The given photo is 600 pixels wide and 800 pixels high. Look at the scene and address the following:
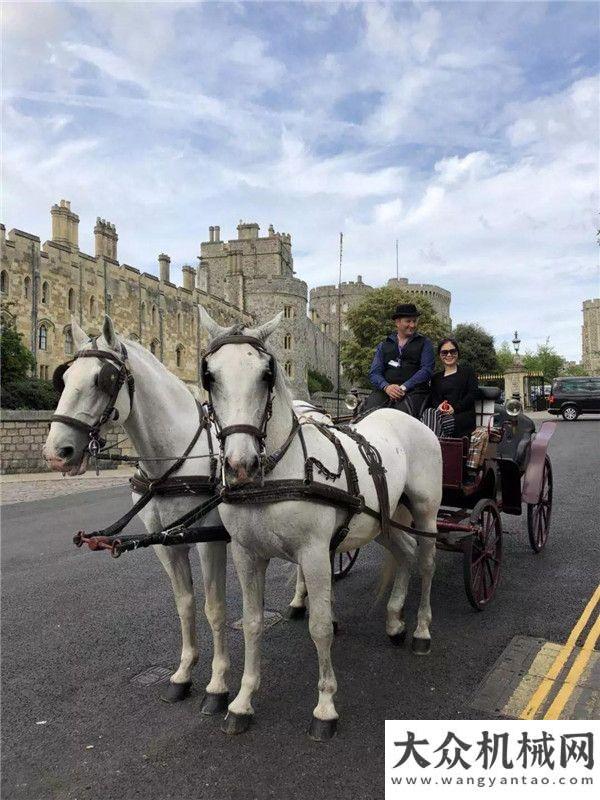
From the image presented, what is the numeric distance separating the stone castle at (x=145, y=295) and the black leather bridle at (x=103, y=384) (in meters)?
14.9

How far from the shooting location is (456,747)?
2.87 meters

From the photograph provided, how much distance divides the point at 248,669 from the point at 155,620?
211 centimetres

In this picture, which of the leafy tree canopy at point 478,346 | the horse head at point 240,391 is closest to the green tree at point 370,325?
the leafy tree canopy at point 478,346

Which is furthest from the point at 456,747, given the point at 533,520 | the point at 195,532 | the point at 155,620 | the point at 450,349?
the point at 533,520

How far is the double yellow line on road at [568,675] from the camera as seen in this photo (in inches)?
137

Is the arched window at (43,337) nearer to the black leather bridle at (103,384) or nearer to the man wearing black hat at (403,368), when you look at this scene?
the man wearing black hat at (403,368)

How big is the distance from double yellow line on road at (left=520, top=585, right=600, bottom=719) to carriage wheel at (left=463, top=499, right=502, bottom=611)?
0.82m

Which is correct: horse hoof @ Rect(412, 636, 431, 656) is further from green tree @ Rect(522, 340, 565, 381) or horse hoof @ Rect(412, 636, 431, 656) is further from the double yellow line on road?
green tree @ Rect(522, 340, 565, 381)

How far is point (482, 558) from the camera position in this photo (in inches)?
204

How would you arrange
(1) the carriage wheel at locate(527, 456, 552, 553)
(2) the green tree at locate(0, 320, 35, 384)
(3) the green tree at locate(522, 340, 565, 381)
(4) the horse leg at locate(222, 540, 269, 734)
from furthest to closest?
1. (3) the green tree at locate(522, 340, 565, 381)
2. (2) the green tree at locate(0, 320, 35, 384)
3. (1) the carriage wheel at locate(527, 456, 552, 553)
4. (4) the horse leg at locate(222, 540, 269, 734)

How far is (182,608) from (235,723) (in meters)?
0.84

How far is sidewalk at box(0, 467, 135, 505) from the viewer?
1391 centimetres

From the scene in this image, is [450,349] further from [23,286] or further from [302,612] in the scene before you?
[23,286]

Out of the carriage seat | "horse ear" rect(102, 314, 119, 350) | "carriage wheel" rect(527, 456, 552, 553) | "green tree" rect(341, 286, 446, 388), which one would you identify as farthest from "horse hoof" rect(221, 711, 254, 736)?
"green tree" rect(341, 286, 446, 388)
